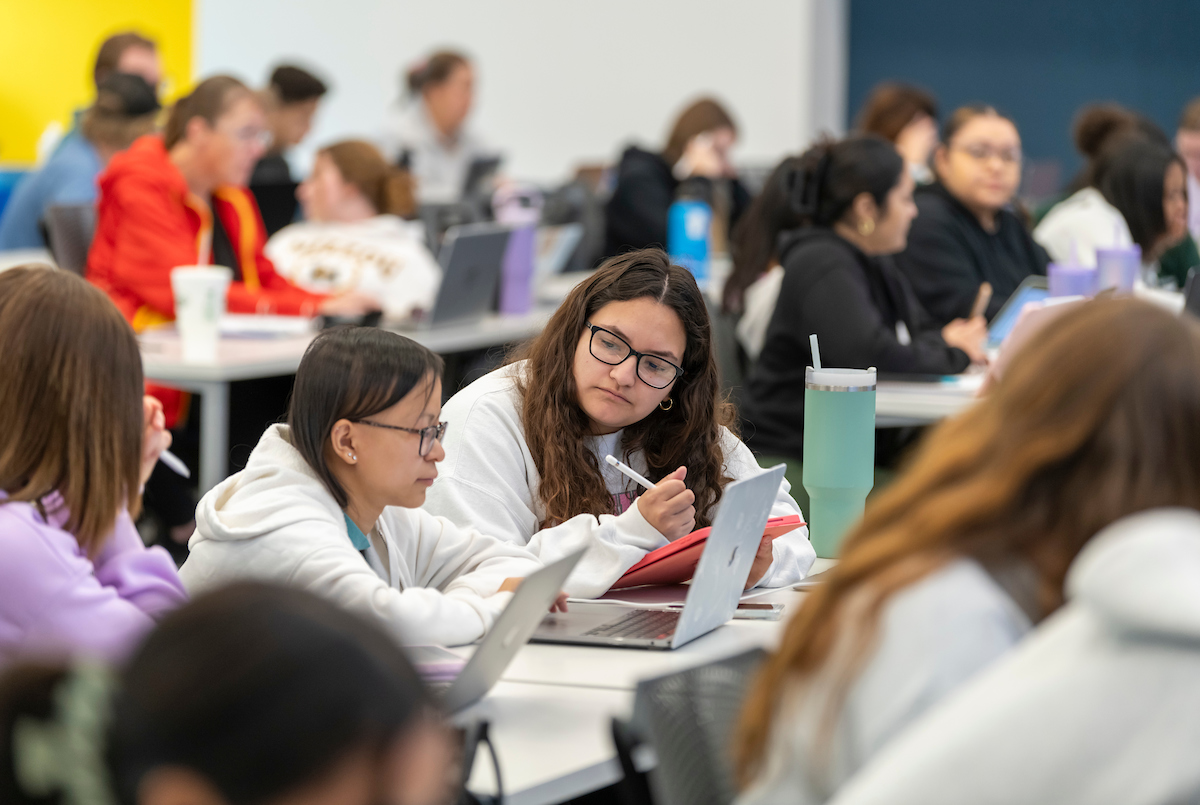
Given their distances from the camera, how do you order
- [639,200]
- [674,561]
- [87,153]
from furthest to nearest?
[639,200] → [87,153] → [674,561]

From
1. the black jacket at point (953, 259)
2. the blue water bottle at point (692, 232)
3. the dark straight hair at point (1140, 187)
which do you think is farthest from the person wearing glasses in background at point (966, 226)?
the blue water bottle at point (692, 232)

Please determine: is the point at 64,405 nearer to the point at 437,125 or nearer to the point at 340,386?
the point at 340,386

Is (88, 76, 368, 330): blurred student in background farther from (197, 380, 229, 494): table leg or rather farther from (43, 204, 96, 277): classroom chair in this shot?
(197, 380, 229, 494): table leg

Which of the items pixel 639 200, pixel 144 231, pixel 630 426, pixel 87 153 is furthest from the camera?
pixel 639 200

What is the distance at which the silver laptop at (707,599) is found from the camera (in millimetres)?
1524

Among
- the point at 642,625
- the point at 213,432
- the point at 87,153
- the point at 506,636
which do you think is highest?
the point at 87,153

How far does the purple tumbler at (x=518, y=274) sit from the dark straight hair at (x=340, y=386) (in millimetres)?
2640

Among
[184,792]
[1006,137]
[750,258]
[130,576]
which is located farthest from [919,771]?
[1006,137]

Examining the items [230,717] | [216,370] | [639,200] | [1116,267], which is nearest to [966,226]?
[1116,267]

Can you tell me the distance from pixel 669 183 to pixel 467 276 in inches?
88.0

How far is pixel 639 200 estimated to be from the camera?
19.3 ft

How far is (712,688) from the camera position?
1064mm

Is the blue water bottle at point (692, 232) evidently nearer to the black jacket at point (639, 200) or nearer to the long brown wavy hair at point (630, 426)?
the black jacket at point (639, 200)

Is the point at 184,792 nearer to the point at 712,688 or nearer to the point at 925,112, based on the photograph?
the point at 712,688
